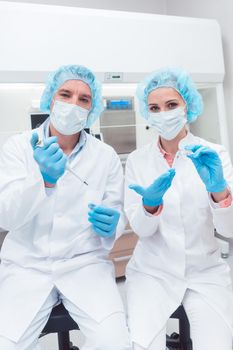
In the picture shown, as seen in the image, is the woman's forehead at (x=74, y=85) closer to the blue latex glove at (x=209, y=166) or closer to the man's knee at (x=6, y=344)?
the blue latex glove at (x=209, y=166)

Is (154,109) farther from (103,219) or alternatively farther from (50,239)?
(50,239)

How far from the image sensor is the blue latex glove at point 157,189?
1.05 meters

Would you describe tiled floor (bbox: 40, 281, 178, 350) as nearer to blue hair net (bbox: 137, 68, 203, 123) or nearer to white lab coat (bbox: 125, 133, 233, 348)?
white lab coat (bbox: 125, 133, 233, 348)

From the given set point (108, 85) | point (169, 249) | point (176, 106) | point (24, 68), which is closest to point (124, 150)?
Result: point (108, 85)

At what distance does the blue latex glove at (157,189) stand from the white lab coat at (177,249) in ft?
0.16

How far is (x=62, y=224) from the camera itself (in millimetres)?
1150

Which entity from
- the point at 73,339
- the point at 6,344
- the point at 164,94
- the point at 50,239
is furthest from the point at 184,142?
the point at 73,339

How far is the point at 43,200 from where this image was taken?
3.73 ft

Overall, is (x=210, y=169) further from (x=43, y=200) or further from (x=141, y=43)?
(x=141, y=43)

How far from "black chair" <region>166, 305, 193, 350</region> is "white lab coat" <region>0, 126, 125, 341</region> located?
211mm

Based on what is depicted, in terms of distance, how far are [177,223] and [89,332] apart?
478 millimetres

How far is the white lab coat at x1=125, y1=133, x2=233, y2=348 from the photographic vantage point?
1.07 m

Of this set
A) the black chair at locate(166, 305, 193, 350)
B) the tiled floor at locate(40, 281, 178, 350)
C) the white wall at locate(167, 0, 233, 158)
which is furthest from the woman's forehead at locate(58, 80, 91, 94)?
the white wall at locate(167, 0, 233, 158)

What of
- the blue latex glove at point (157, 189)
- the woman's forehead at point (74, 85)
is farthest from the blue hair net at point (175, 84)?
the blue latex glove at point (157, 189)
